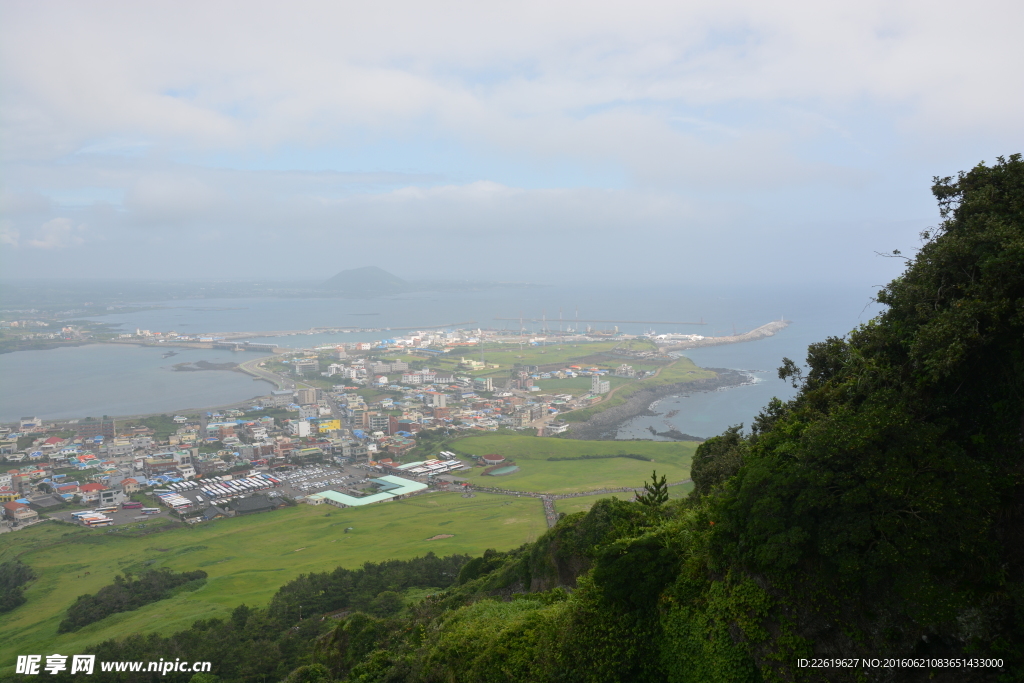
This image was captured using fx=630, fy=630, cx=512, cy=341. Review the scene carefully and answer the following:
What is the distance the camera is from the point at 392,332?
238 ft

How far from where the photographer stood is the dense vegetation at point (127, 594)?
13.8m

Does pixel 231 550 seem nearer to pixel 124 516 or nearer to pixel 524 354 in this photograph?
pixel 124 516

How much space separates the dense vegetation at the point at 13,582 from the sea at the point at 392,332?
729 inches

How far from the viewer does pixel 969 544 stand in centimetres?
423

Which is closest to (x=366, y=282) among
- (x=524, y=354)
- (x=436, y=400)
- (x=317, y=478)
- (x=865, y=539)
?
(x=524, y=354)

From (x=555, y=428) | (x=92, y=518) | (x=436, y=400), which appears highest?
(x=436, y=400)

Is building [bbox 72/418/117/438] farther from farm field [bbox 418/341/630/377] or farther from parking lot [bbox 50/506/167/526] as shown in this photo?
farm field [bbox 418/341/630/377]

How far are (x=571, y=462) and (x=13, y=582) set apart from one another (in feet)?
61.4

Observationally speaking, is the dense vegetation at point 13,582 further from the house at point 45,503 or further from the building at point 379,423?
the building at point 379,423

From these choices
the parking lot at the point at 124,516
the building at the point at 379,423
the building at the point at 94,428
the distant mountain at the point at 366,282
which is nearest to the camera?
the parking lot at the point at 124,516

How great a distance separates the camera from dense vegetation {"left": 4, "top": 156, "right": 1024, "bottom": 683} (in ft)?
14.1

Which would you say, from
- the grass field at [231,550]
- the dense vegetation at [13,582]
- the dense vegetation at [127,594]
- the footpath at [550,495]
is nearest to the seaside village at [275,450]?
the grass field at [231,550]

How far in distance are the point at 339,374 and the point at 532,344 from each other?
21562 millimetres

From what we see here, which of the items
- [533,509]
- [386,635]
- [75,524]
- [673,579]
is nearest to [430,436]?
[533,509]
